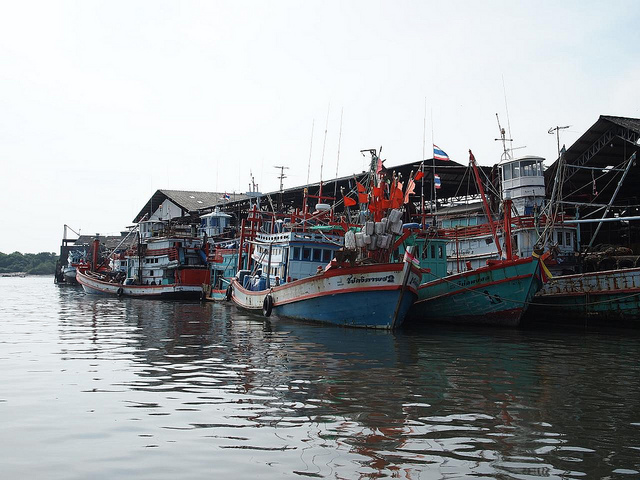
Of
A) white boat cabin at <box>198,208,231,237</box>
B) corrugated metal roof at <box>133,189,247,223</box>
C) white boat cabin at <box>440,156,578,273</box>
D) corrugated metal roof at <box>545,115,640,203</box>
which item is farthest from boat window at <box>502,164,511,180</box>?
corrugated metal roof at <box>133,189,247,223</box>

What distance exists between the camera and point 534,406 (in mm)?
9742

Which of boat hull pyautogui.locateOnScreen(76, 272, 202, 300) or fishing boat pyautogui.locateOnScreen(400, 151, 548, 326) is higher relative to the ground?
fishing boat pyautogui.locateOnScreen(400, 151, 548, 326)

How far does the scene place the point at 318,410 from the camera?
9.29 meters

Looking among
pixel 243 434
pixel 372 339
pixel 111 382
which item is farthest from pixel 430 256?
pixel 243 434

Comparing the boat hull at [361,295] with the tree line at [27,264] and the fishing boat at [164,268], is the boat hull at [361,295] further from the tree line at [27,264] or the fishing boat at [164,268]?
the tree line at [27,264]

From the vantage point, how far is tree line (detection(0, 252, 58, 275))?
18788 centimetres

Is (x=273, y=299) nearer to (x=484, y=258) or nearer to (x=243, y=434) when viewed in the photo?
(x=484, y=258)

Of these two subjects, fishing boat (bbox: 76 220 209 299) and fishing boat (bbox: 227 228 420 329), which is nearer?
fishing boat (bbox: 227 228 420 329)

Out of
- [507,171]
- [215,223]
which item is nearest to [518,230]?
[507,171]

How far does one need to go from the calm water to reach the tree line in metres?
189

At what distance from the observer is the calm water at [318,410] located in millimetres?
6738

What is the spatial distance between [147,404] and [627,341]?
16.7 metres

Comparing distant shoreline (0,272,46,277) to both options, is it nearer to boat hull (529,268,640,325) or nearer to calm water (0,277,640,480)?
calm water (0,277,640,480)

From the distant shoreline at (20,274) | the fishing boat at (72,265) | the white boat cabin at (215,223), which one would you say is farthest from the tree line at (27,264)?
the white boat cabin at (215,223)
